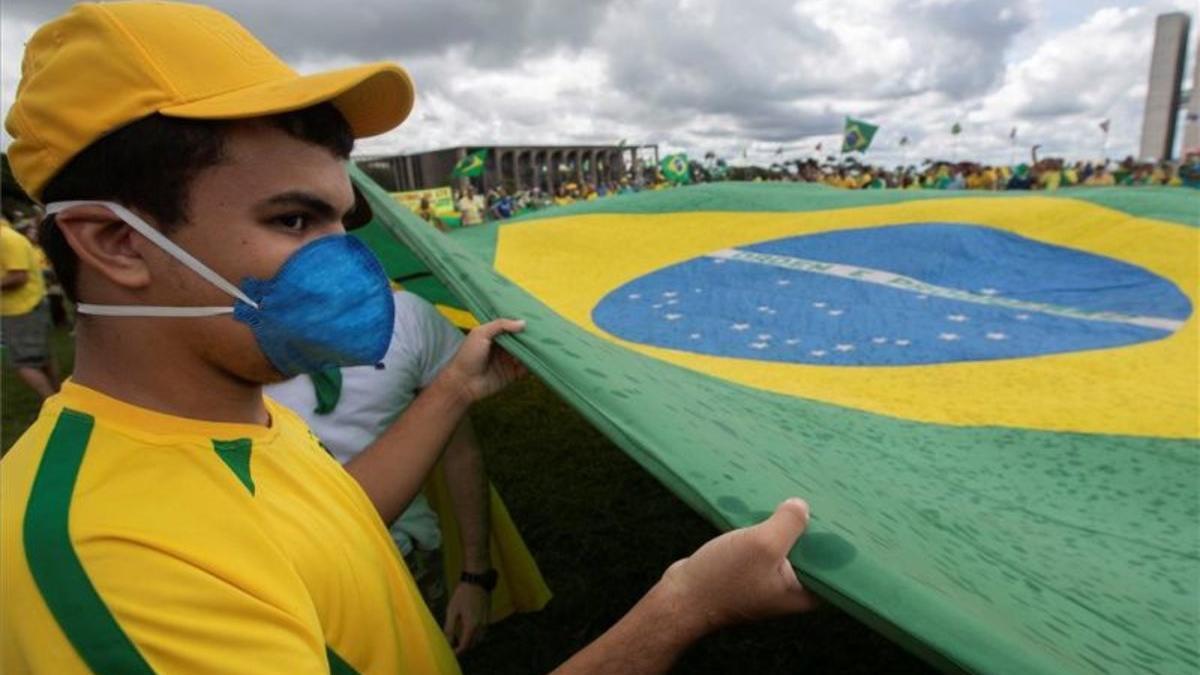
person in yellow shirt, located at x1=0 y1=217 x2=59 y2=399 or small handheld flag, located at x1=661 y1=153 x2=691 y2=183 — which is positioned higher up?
small handheld flag, located at x1=661 y1=153 x2=691 y2=183

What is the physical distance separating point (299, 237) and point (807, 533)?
765 millimetres

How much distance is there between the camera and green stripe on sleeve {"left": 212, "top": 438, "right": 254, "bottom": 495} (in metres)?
0.85

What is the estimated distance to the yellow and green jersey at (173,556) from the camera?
0.62 metres

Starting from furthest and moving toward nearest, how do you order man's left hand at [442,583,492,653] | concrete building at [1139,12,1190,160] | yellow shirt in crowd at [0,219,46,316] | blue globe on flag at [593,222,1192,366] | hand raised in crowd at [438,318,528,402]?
concrete building at [1139,12,1190,160]
yellow shirt in crowd at [0,219,46,316]
blue globe on flag at [593,222,1192,366]
man's left hand at [442,583,492,653]
hand raised in crowd at [438,318,528,402]

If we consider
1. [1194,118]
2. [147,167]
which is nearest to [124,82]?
[147,167]

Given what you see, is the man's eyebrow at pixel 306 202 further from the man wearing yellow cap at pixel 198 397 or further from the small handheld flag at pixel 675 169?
the small handheld flag at pixel 675 169

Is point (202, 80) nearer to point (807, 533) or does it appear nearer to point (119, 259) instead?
point (119, 259)

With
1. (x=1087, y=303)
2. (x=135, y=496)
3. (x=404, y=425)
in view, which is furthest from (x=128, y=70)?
(x=1087, y=303)

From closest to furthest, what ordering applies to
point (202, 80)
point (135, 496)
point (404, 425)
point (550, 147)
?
point (135, 496)
point (202, 80)
point (404, 425)
point (550, 147)

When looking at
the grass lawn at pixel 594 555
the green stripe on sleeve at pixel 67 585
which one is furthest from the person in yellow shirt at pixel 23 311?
the green stripe on sleeve at pixel 67 585

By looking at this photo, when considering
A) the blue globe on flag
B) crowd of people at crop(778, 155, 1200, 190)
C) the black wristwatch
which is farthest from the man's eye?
crowd of people at crop(778, 155, 1200, 190)

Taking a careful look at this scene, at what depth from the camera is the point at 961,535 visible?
3.90ft

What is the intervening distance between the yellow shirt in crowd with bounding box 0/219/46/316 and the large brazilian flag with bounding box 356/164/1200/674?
3.44 meters

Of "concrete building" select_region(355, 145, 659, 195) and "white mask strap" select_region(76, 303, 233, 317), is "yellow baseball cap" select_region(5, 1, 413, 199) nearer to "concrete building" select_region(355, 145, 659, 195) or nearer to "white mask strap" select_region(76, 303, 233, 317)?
"white mask strap" select_region(76, 303, 233, 317)
